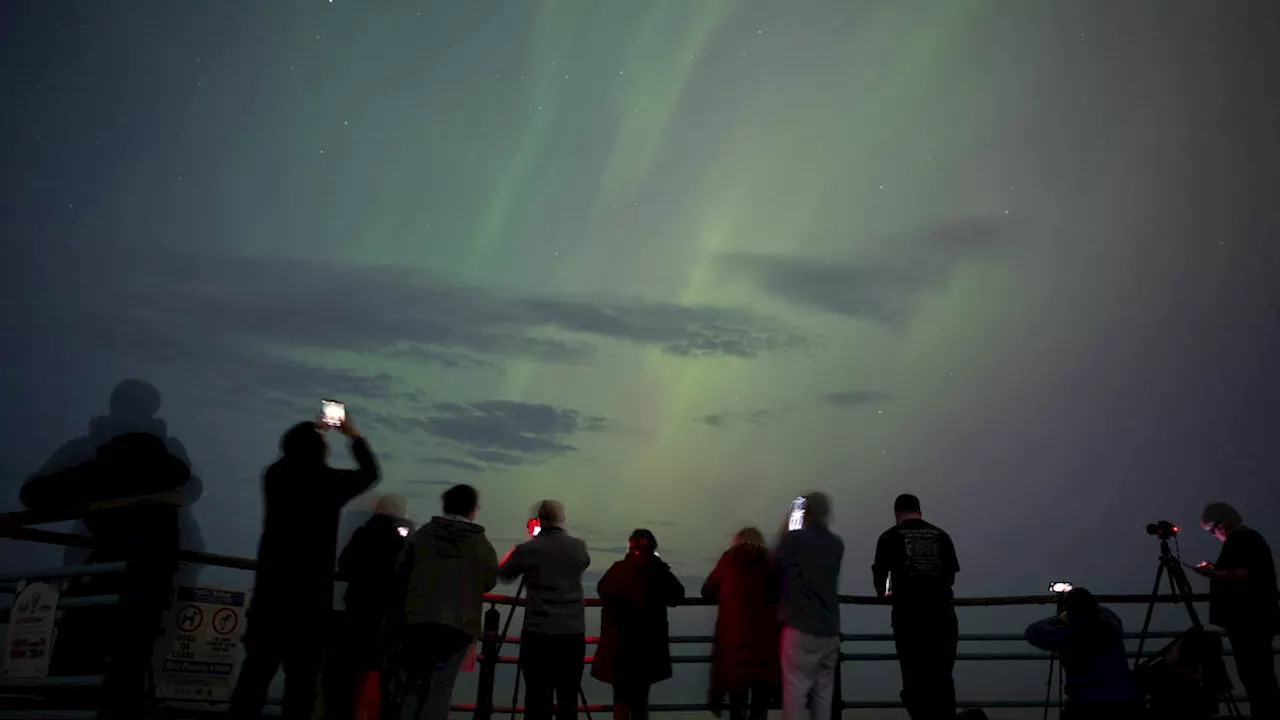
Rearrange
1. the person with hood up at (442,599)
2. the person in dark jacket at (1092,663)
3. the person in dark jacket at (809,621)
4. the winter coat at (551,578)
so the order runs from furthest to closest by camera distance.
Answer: the person in dark jacket at (809,621) → the winter coat at (551,578) → the person in dark jacket at (1092,663) → the person with hood up at (442,599)

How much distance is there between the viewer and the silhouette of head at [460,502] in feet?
22.5

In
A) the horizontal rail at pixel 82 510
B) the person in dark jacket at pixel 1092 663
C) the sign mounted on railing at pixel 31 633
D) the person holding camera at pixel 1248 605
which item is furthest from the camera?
the person holding camera at pixel 1248 605

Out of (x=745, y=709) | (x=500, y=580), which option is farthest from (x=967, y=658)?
(x=500, y=580)

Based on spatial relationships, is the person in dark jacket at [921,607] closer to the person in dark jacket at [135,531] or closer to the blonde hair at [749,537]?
the blonde hair at [749,537]

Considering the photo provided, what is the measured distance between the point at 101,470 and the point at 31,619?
1.03 m

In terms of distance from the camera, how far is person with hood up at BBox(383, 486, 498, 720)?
6516 millimetres

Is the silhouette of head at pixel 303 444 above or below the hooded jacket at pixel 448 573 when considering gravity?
above

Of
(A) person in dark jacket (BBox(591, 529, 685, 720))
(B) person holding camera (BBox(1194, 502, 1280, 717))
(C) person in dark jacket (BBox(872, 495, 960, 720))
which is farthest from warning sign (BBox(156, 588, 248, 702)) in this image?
(B) person holding camera (BBox(1194, 502, 1280, 717))

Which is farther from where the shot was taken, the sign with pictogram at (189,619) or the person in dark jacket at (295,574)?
the sign with pictogram at (189,619)

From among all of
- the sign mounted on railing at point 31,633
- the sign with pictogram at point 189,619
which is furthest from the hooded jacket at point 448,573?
the sign mounted on railing at point 31,633

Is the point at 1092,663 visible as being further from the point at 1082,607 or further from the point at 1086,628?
the point at 1082,607

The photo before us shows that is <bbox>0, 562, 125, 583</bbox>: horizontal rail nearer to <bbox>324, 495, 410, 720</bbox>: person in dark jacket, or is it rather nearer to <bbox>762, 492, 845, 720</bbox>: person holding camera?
<bbox>324, 495, 410, 720</bbox>: person in dark jacket

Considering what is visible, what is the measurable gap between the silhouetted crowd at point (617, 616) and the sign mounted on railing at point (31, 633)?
1.01m

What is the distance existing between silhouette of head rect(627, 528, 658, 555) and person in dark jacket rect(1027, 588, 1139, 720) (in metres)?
3.18
